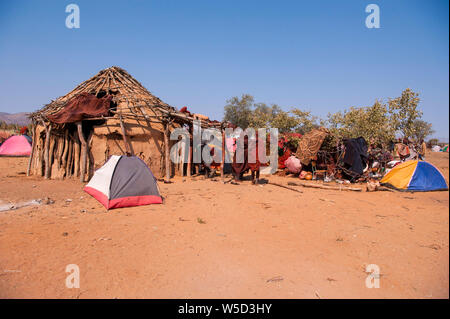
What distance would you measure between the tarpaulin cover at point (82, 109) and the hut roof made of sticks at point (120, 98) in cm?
19

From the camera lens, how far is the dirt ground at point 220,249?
111 inches

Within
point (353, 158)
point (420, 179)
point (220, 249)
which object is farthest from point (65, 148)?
point (420, 179)

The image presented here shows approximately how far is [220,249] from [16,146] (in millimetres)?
19016

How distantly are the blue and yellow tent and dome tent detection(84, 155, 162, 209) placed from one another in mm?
9125

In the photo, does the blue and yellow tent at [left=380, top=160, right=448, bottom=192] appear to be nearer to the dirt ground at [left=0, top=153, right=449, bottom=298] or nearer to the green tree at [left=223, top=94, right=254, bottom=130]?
the dirt ground at [left=0, top=153, right=449, bottom=298]

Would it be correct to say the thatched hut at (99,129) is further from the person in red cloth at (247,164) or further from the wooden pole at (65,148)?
the person in red cloth at (247,164)

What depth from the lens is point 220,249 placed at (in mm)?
3922

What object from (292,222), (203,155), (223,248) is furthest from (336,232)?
(203,155)

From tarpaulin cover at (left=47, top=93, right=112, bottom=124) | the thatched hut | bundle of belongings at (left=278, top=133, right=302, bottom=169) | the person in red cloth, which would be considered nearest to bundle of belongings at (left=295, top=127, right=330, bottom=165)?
bundle of belongings at (left=278, top=133, right=302, bottom=169)

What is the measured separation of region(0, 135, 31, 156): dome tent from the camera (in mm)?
16186

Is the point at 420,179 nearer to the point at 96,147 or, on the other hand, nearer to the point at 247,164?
the point at 247,164
